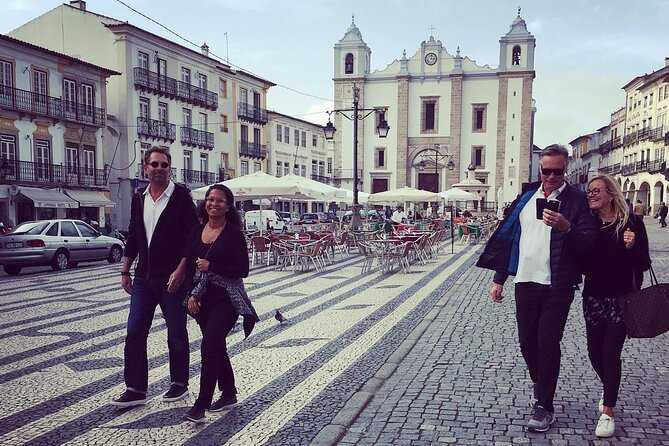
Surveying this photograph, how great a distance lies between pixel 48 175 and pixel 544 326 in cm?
2710

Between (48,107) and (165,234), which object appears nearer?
(165,234)

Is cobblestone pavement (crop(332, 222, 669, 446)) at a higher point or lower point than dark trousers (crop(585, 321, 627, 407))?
lower

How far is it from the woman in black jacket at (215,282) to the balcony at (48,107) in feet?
79.1

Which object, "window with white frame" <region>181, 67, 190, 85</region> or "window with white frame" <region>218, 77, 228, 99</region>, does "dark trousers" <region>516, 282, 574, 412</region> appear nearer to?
"window with white frame" <region>181, 67, 190, 85</region>

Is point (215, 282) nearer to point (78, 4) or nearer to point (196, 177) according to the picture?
point (196, 177)

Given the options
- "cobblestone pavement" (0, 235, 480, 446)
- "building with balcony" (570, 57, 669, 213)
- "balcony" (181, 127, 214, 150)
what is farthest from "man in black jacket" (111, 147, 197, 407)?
"building with balcony" (570, 57, 669, 213)

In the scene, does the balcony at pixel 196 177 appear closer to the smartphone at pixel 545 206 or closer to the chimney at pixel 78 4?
the chimney at pixel 78 4

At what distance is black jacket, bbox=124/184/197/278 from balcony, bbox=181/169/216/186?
32.8 metres

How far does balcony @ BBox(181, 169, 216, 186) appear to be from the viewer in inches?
1423

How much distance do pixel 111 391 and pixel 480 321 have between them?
14.5 ft

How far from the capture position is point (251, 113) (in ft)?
142

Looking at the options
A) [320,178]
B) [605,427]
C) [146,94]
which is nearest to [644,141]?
[320,178]

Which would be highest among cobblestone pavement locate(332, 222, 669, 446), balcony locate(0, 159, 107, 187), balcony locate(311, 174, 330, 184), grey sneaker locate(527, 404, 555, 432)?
balcony locate(311, 174, 330, 184)

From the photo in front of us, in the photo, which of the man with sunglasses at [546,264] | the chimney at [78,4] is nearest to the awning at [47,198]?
the chimney at [78,4]
